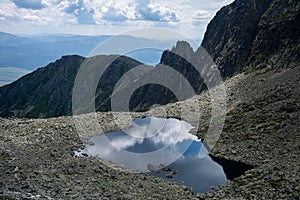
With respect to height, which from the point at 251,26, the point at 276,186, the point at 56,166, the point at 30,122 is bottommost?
the point at 30,122

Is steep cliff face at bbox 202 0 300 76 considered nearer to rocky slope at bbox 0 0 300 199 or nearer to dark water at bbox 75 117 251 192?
rocky slope at bbox 0 0 300 199

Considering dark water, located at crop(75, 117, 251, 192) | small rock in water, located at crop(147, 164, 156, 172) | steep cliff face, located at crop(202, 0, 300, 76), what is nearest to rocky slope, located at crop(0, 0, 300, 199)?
steep cliff face, located at crop(202, 0, 300, 76)

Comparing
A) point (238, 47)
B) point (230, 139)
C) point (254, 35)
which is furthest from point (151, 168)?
point (254, 35)

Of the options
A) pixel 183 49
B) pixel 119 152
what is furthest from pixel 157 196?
pixel 183 49

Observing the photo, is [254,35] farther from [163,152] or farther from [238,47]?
[163,152]

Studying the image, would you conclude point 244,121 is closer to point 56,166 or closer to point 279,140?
point 279,140
